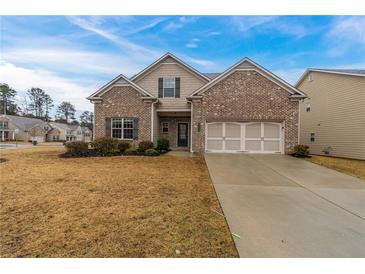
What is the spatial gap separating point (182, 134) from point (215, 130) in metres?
4.28

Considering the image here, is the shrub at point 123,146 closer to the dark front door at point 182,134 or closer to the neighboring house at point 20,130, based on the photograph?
the dark front door at point 182,134

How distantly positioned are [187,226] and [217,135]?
10067mm

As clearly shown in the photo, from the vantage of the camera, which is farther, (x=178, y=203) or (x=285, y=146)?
(x=285, y=146)

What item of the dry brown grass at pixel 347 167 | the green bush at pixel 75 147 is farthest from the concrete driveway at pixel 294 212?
the green bush at pixel 75 147

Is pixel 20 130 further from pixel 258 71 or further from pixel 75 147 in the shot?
pixel 258 71

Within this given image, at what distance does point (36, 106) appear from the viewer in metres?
69.9

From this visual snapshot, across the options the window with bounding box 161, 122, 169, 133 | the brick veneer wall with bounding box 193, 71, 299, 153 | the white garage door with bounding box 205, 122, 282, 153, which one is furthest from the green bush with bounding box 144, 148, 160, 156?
the window with bounding box 161, 122, 169, 133

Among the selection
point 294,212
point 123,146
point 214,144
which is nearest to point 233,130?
point 214,144

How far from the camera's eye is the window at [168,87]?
15531 millimetres

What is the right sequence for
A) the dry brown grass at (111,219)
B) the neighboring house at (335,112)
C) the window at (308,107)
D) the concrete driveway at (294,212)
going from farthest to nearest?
the window at (308,107), the neighboring house at (335,112), the concrete driveway at (294,212), the dry brown grass at (111,219)

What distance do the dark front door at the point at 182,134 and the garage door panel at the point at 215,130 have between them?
3885mm

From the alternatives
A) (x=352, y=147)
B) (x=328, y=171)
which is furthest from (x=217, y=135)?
(x=352, y=147)

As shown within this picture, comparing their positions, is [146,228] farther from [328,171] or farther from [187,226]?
[328,171]

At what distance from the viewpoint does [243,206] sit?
4406 mm
